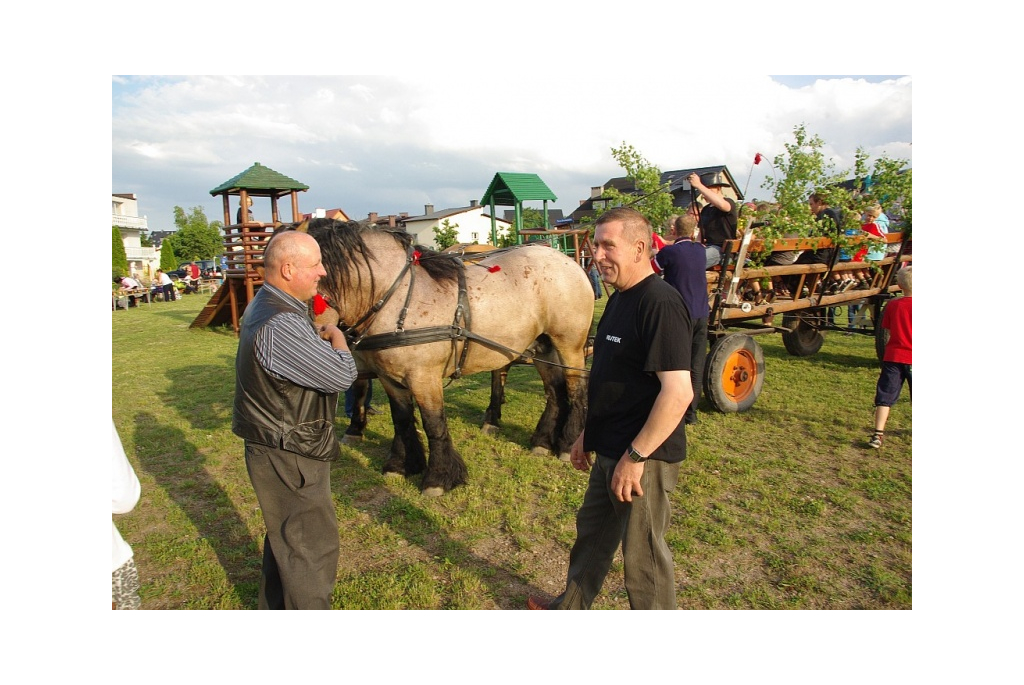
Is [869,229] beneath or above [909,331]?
above

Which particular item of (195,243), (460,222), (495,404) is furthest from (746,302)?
(195,243)

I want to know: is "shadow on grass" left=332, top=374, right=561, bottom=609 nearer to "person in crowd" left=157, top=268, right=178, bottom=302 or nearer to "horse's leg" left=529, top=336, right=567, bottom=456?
"horse's leg" left=529, top=336, right=567, bottom=456

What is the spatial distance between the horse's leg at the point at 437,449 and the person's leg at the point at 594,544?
1850 millimetres

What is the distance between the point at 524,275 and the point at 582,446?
244 centimetres

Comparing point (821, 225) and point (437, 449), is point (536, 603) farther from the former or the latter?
point (821, 225)

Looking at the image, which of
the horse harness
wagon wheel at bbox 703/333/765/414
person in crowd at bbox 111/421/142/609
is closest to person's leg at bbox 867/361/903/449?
wagon wheel at bbox 703/333/765/414

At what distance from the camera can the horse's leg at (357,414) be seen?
18.6 ft

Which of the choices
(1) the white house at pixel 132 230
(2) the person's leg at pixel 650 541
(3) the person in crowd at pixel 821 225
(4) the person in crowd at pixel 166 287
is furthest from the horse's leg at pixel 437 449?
(1) the white house at pixel 132 230

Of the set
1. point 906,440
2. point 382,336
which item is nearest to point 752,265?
point 906,440

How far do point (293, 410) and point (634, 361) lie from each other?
1.42m

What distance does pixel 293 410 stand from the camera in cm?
234

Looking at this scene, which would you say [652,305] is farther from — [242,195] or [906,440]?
[242,195]

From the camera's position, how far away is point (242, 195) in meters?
13.5

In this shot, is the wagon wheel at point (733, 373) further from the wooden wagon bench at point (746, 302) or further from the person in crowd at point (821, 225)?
the person in crowd at point (821, 225)
